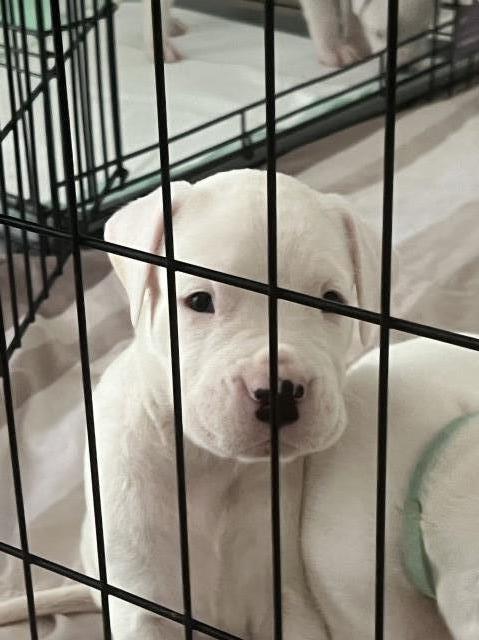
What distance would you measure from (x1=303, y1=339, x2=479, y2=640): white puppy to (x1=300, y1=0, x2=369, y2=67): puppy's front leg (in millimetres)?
1471

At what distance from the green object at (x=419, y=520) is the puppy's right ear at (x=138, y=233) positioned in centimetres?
25

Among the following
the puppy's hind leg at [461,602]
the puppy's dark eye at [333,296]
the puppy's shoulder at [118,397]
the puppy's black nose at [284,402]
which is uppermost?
the puppy's dark eye at [333,296]

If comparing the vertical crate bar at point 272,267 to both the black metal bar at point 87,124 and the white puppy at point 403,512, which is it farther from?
the black metal bar at point 87,124

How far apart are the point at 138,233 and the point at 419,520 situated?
0.31 meters

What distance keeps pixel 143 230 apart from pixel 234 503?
0.25 meters

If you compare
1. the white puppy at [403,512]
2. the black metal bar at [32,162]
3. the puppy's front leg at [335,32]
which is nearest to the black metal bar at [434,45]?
the puppy's front leg at [335,32]

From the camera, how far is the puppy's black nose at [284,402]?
77cm

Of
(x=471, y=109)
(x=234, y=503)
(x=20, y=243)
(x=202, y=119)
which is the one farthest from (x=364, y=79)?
(x=234, y=503)

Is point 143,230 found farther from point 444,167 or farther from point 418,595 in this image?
point 444,167

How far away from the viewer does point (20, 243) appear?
1717 mm

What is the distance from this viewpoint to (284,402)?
2.57ft

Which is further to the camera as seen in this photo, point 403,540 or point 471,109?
point 471,109

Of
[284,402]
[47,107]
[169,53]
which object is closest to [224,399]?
[284,402]

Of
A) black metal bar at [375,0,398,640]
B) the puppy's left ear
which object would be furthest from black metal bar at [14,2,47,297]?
black metal bar at [375,0,398,640]
